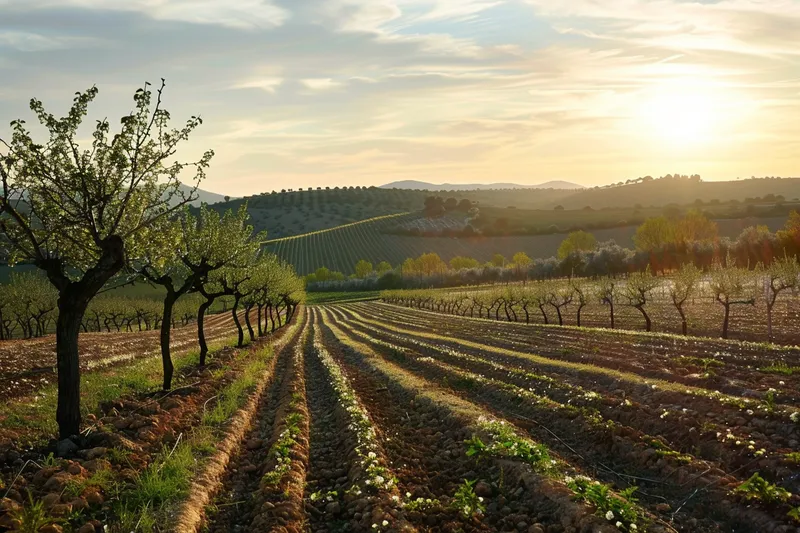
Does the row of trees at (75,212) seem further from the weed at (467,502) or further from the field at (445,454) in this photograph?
the weed at (467,502)

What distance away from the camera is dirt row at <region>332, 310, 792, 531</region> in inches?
386

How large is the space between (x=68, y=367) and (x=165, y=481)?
16.5 feet

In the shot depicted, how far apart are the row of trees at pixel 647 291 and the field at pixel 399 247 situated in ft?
222

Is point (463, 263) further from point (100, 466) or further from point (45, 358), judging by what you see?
point (100, 466)

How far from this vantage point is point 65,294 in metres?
13.5

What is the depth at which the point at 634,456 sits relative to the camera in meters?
12.5

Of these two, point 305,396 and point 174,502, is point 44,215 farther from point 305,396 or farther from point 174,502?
point 305,396

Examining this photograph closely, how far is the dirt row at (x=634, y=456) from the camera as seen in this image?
32.1 feet

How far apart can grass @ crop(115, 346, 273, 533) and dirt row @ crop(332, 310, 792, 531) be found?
824 cm

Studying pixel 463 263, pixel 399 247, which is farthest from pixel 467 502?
pixel 399 247

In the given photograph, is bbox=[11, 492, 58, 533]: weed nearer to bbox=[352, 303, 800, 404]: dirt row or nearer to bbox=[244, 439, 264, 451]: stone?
bbox=[244, 439, 264, 451]: stone

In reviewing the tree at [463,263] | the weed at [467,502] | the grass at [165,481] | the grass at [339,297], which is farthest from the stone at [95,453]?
the tree at [463,263]

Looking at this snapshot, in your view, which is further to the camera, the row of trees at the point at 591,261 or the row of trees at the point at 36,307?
the row of trees at the point at 591,261

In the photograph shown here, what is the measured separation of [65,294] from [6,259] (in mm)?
3075
